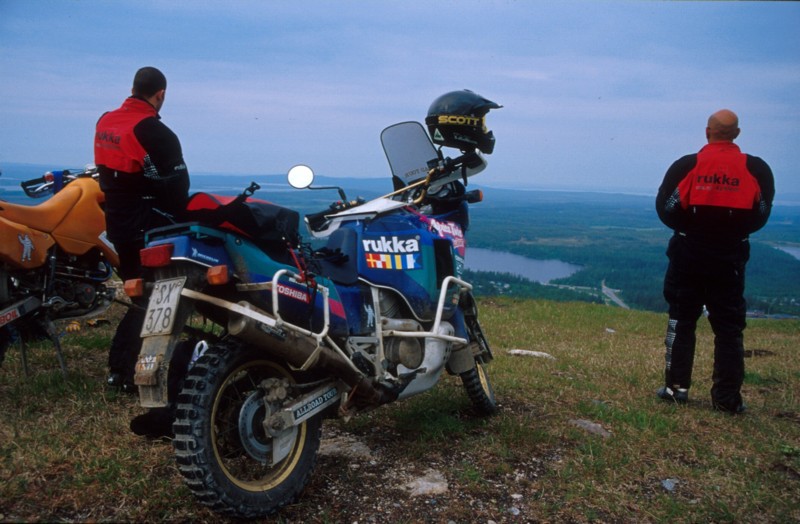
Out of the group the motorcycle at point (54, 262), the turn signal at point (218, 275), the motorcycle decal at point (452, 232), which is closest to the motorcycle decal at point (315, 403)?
the turn signal at point (218, 275)

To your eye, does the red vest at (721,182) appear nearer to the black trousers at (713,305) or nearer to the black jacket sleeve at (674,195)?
the black jacket sleeve at (674,195)

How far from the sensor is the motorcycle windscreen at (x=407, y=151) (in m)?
4.80

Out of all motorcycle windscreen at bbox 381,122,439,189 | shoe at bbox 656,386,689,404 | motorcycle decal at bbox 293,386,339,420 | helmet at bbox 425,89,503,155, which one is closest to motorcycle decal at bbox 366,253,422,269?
motorcycle decal at bbox 293,386,339,420

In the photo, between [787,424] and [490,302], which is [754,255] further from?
[787,424]

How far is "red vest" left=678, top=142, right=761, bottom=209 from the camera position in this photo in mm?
5062

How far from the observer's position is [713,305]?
5434 mm

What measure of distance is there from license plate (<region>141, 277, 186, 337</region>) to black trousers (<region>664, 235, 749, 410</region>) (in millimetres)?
3968

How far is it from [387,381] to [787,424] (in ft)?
11.0

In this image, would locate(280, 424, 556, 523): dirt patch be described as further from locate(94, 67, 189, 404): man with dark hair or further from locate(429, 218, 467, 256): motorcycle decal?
locate(94, 67, 189, 404): man with dark hair

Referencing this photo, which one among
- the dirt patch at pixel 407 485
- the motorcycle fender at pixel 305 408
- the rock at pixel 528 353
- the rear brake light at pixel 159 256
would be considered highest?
the rear brake light at pixel 159 256

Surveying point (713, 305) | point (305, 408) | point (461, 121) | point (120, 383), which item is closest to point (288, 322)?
point (305, 408)

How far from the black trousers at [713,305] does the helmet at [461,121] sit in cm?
186

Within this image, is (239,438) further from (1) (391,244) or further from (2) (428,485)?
(1) (391,244)

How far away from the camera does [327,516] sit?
3301 millimetres
